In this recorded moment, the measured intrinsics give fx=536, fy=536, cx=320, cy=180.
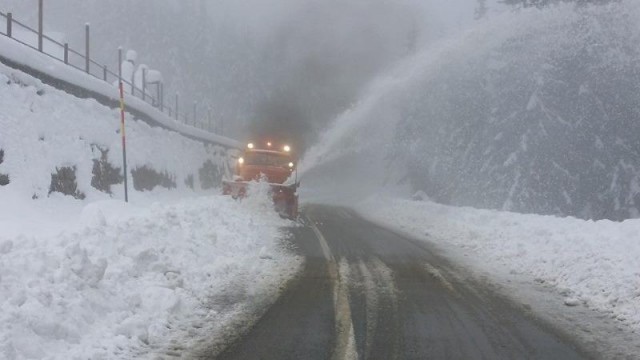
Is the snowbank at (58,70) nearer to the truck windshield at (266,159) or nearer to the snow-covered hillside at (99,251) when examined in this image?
the snow-covered hillside at (99,251)

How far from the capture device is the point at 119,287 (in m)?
5.64

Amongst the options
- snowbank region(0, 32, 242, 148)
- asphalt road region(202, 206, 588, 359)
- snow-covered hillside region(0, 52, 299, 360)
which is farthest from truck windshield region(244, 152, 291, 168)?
asphalt road region(202, 206, 588, 359)

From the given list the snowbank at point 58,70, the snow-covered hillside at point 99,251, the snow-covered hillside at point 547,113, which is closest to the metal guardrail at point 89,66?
the snowbank at point 58,70

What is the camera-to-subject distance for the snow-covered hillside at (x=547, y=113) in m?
23.2

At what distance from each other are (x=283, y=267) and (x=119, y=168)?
8637 millimetres

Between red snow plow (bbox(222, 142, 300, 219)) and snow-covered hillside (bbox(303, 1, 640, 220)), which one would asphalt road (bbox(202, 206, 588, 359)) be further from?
snow-covered hillside (bbox(303, 1, 640, 220))

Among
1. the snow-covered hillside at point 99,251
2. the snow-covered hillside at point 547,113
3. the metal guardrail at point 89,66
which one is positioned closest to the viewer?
the snow-covered hillside at point 99,251

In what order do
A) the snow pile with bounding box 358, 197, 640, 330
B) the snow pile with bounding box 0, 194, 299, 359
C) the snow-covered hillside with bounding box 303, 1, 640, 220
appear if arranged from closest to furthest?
the snow pile with bounding box 0, 194, 299, 359, the snow pile with bounding box 358, 197, 640, 330, the snow-covered hillside with bounding box 303, 1, 640, 220

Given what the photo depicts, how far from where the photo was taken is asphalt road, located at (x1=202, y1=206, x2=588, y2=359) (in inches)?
188

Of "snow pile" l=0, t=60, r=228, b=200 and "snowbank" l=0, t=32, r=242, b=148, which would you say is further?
"snowbank" l=0, t=32, r=242, b=148

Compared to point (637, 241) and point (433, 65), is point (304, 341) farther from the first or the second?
point (433, 65)

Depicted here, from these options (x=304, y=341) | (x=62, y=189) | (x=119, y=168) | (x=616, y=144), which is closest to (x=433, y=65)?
(x=616, y=144)

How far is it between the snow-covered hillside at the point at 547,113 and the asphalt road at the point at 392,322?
16.5 meters

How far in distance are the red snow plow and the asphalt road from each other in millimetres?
7728
